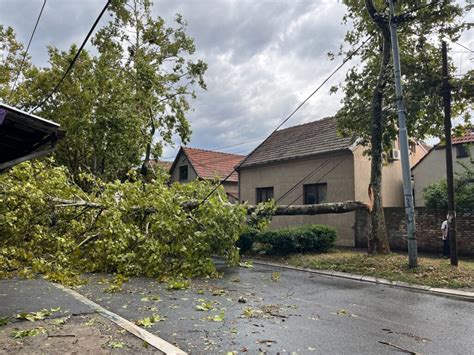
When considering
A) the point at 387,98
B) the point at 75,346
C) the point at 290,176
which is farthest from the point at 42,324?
the point at 290,176

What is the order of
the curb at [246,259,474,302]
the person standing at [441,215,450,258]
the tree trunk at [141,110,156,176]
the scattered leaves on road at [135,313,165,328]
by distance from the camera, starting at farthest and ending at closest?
the tree trunk at [141,110,156,176]
the person standing at [441,215,450,258]
the curb at [246,259,474,302]
the scattered leaves on road at [135,313,165,328]

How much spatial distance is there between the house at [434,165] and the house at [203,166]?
11.7 m

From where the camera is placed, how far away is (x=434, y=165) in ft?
70.6

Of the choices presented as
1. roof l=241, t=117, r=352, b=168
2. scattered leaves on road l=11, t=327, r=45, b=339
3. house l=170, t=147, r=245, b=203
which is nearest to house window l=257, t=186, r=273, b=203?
roof l=241, t=117, r=352, b=168

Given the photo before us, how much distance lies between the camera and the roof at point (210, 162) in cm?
2835

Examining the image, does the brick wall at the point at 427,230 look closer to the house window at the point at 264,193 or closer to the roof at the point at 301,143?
the roof at the point at 301,143

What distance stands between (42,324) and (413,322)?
Result: 5.45 meters

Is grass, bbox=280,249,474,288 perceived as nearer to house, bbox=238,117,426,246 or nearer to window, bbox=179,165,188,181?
house, bbox=238,117,426,246

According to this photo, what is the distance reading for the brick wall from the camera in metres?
12.5

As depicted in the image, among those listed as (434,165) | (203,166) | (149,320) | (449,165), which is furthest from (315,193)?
(149,320)

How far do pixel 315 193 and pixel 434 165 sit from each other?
7911 mm

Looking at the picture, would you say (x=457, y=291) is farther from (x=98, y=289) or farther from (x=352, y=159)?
(x=352, y=159)

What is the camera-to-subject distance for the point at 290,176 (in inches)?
771

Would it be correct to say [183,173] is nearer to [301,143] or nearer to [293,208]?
[301,143]
